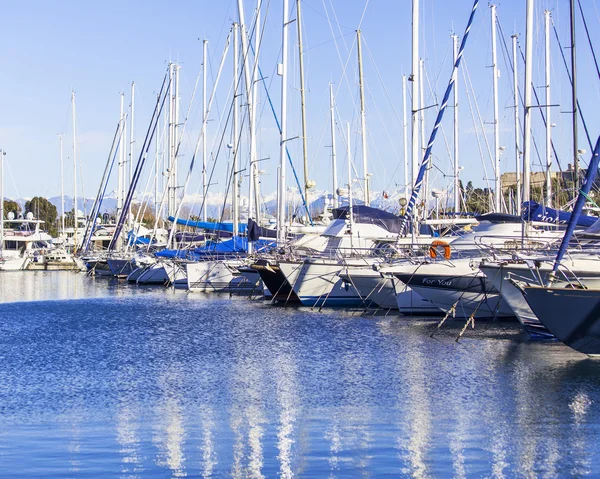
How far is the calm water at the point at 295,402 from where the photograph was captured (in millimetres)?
13492

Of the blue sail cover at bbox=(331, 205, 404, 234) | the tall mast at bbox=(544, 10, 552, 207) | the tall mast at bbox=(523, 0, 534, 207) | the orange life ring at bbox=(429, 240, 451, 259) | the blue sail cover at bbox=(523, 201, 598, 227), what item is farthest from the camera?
the blue sail cover at bbox=(331, 205, 404, 234)

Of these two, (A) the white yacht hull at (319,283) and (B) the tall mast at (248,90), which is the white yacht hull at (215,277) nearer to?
(B) the tall mast at (248,90)

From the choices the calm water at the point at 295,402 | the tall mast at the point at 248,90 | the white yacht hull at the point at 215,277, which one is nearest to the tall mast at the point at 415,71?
the calm water at the point at 295,402

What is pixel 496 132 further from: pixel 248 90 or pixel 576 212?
pixel 576 212

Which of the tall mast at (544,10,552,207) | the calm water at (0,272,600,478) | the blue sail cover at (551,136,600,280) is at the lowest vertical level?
the calm water at (0,272,600,478)

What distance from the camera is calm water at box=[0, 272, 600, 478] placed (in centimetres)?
1349

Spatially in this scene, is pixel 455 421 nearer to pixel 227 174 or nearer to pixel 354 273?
pixel 354 273

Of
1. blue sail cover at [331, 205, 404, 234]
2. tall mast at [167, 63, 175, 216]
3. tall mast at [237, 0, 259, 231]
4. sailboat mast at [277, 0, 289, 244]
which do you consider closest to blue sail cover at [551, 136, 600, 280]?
blue sail cover at [331, 205, 404, 234]

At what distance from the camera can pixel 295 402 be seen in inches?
714

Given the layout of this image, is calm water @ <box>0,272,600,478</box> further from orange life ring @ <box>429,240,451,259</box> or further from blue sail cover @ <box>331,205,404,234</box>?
blue sail cover @ <box>331,205,404,234</box>

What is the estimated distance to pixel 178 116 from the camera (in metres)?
63.5

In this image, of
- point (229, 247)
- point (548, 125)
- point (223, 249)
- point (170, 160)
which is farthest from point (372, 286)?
point (170, 160)

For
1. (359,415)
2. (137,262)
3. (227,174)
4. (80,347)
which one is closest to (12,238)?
(137,262)

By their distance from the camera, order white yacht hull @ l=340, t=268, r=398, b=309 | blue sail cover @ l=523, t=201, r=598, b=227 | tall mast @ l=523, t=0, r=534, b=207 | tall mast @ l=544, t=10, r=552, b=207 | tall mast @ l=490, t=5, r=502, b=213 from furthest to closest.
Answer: tall mast @ l=490, t=5, r=502, b=213 → tall mast @ l=544, t=10, r=552, b=207 → white yacht hull @ l=340, t=268, r=398, b=309 → blue sail cover @ l=523, t=201, r=598, b=227 → tall mast @ l=523, t=0, r=534, b=207
